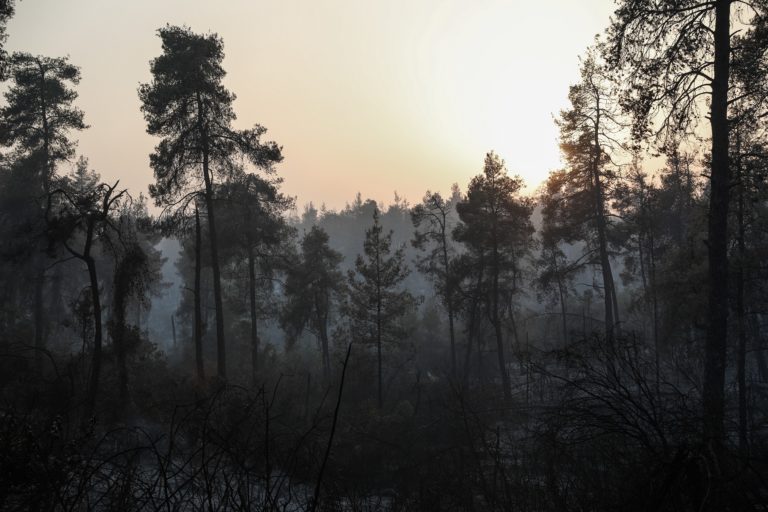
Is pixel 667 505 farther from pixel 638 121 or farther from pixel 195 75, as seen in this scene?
pixel 195 75

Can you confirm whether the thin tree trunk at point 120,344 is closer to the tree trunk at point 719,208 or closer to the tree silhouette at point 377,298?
the tree silhouette at point 377,298

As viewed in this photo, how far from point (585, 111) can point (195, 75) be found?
17123mm

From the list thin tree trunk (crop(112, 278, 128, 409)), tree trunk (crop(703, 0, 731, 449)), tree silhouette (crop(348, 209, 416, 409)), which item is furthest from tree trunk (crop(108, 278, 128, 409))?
tree trunk (crop(703, 0, 731, 449))

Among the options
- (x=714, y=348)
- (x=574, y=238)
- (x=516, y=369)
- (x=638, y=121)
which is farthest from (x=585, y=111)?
(x=516, y=369)

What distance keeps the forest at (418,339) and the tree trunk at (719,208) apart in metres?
0.04

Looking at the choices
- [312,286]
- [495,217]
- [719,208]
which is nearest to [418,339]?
[312,286]

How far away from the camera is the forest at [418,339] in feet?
11.9

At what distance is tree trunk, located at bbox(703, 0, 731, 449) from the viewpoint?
8.19 metres

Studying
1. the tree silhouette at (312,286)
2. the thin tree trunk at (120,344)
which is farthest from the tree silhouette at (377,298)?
the thin tree trunk at (120,344)

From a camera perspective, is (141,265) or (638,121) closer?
(638,121)

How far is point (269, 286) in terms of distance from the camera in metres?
27.4

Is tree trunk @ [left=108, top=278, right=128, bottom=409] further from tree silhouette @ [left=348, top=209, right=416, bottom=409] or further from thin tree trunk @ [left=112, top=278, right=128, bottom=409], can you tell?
tree silhouette @ [left=348, top=209, right=416, bottom=409]

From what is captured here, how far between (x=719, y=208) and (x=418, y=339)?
30378mm

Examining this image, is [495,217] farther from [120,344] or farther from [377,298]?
[120,344]
